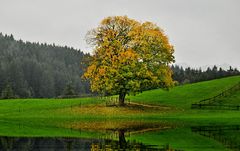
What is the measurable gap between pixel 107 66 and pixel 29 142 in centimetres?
3901

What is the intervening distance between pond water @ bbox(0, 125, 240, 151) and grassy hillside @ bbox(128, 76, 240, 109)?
142 feet

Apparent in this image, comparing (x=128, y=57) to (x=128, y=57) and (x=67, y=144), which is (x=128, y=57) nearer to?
(x=128, y=57)

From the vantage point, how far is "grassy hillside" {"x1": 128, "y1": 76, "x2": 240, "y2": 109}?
3408 inches

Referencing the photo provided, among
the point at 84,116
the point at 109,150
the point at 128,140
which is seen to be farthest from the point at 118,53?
the point at 109,150

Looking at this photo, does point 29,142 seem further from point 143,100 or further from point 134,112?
point 143,100

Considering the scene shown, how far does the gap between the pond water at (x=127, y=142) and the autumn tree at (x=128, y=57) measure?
31670 mm

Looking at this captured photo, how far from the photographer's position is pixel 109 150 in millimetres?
27969

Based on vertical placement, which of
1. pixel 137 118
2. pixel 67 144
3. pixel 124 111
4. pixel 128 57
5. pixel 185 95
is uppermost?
pixel 128 57

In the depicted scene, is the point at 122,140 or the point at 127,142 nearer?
the point at 127,142

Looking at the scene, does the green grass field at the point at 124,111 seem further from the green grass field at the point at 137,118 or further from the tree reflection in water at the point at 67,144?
the tree reflection in water at the point at 67,144

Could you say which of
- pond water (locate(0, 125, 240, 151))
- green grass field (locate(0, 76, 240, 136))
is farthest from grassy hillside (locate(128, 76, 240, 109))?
pond water (locate(0, 125, 240, 151))

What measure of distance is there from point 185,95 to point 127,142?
208ft

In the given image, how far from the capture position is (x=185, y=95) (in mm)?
94188

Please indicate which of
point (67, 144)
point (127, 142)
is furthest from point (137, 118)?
point (67, 144)
